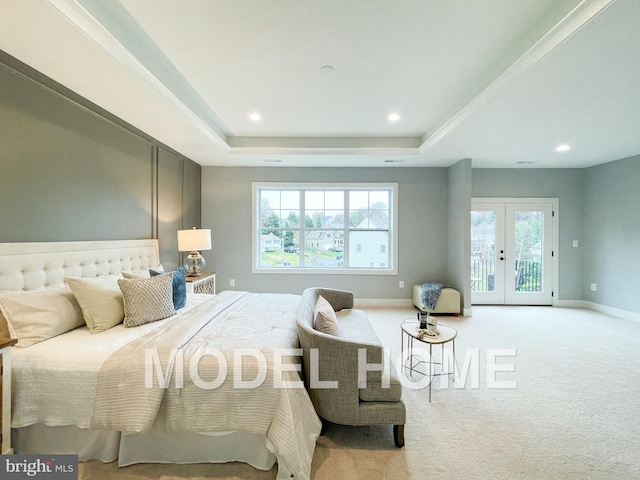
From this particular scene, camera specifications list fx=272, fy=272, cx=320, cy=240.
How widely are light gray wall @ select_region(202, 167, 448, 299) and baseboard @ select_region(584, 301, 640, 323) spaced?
2.58 m

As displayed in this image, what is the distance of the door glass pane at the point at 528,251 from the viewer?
4.93 m

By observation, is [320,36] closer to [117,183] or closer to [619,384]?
[117,183]

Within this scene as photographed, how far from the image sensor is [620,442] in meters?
1.72

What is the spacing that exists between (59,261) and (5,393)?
3.34ft

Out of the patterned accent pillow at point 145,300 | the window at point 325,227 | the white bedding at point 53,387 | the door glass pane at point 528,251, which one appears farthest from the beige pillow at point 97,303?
the door glass pane at point 528,251

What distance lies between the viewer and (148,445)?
152cm

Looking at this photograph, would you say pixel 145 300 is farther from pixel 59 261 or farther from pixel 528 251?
pixel 528 251

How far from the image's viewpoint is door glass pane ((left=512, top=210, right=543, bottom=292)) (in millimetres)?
4934

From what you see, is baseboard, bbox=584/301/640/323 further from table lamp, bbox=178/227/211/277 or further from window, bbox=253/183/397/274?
table lamp, bbox=178/227/211/277

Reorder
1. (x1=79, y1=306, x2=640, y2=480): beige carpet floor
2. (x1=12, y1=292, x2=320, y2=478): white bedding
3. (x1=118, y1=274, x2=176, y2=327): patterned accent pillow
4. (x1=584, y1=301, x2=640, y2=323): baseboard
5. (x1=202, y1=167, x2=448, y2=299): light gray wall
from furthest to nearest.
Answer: (x1=202, y1=167, x2=448, y2=299): light gray wall → (x1=584, y1=301, x2=640, y2=323): baseboard → (x1=118, y1=274, x2=176, y2=327): patterned accent pillow → (x1=79, y1=306, x2=640, y2=480): beige carpet floor → (x1=12, y1=292, x2=320, y2=478): white bedding

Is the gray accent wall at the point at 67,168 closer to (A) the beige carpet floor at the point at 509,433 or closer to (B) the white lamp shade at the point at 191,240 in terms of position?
(B) the white lamp shade at the point at 191,240

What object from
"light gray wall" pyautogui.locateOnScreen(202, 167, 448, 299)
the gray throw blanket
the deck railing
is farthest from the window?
the deck railing

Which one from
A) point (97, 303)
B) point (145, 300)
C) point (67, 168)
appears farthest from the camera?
point (67, 168)

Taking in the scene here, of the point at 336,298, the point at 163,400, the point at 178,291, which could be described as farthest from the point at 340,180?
the point at 163,400
